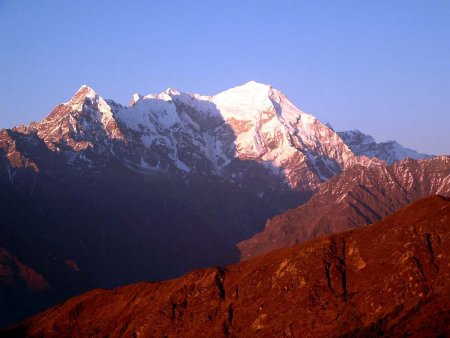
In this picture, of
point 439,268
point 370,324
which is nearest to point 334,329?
point 370,324

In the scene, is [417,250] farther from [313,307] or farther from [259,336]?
[259,336]

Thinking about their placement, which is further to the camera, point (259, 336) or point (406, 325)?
point (259, 336)

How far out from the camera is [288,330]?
193500mm

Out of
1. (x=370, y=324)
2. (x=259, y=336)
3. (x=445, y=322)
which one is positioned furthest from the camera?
(x=259, y=336)

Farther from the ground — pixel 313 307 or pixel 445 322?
pixel 313 307

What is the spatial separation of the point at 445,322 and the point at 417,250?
33467 mm

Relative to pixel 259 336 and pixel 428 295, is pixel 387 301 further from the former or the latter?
pixel 259 336

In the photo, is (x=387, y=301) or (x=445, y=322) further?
(x=387, y=301)

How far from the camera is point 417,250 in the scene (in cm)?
19875

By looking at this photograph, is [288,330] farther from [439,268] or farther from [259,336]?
[439,268]

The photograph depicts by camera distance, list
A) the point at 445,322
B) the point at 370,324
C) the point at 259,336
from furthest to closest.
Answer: the point at 259,336, the point at 370,324, the point at 445,322

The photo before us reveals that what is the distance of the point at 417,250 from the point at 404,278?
9.73 meters

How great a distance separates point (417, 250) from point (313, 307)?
24.3 metres

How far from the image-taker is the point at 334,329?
611 feet
